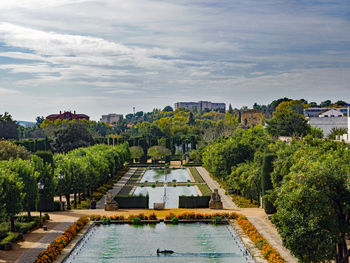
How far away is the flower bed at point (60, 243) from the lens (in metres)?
20.9

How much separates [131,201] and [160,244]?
40.1ft

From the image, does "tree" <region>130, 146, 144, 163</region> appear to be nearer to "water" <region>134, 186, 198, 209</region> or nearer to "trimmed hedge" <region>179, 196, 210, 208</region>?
"water" <region>134, 186, 198, 209</region>

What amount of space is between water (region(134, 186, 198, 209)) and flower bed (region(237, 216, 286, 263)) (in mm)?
12224

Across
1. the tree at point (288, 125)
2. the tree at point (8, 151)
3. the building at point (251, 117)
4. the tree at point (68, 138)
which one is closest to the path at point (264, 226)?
the tree at point (8, 151)

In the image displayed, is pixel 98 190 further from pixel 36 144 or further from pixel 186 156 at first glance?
pixel 186 156

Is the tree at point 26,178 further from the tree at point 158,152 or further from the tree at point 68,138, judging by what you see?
the tree at point 158,152

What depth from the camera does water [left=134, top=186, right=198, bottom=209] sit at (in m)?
42.6

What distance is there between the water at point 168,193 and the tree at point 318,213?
23482mm

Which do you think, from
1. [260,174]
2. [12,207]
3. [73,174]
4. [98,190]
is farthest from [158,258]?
[98,190]

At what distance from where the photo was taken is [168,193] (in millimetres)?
47969

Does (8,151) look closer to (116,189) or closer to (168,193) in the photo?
(116,189)

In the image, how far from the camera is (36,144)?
80750 mm

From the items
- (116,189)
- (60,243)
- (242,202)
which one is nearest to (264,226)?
(242,202)

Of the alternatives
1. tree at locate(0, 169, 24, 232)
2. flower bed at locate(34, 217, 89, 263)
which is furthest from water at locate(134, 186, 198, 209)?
tree at locate(0, 169, 24, 232)
